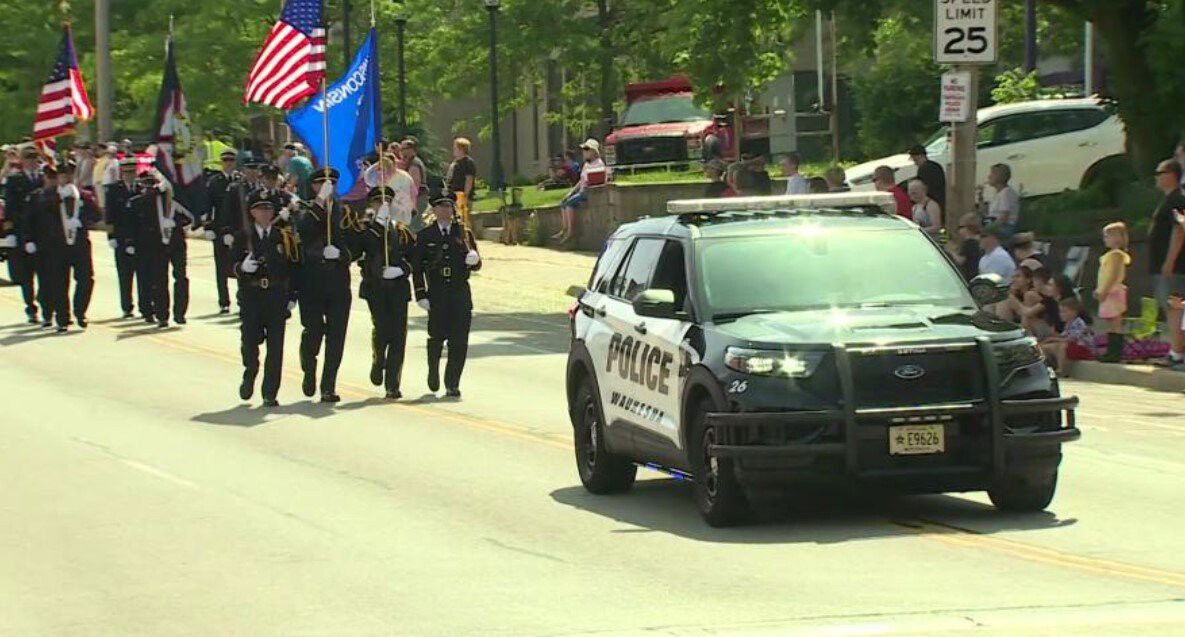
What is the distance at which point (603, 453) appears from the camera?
47.9 ft

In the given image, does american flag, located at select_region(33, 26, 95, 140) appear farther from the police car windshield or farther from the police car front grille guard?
the police car front grille guard

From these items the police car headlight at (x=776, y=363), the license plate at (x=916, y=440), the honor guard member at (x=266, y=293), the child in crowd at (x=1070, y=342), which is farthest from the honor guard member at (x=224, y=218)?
the license plate at (x=916, y=440)

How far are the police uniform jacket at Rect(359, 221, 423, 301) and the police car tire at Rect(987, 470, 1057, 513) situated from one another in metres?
9.21

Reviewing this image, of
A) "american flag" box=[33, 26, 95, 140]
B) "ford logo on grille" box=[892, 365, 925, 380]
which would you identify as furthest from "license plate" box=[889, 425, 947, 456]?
"american flag" box=[33, 26, 95, 140]

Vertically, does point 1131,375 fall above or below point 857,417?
below

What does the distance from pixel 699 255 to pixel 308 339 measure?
844cm

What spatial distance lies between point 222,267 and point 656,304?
18.1m

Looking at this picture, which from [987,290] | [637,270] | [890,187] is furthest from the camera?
[890,187]

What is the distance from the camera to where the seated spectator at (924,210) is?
1041 inches

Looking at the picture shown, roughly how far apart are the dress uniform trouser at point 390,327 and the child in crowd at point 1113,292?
651 centimetres

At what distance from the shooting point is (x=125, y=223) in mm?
29438

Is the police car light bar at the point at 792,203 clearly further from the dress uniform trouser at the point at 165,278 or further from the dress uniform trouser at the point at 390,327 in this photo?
the dress uniform trouser at the point at 165,278

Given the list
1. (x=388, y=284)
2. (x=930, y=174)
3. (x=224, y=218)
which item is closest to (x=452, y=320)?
(x=388, y=284)

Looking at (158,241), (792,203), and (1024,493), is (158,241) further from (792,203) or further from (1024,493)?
(1024,493)
